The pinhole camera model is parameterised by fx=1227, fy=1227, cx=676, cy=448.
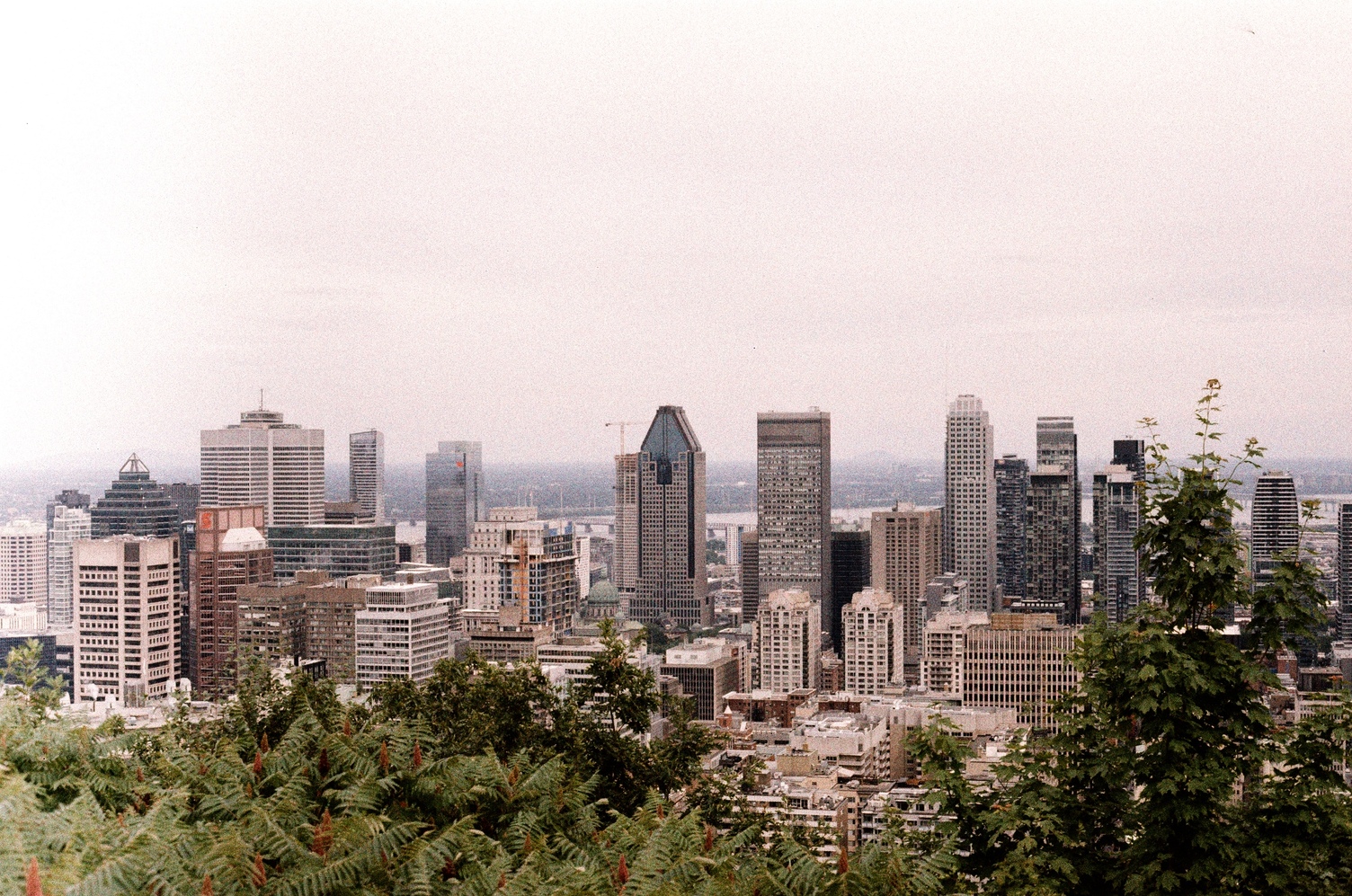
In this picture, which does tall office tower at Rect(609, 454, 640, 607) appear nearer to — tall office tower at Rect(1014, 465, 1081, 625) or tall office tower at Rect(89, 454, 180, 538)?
tall office tower at Rect(1014, 465, 1081, 625)

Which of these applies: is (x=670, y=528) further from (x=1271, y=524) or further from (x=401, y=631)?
(x=1271, y=524)

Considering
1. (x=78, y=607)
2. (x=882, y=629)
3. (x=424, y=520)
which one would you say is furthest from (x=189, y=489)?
(x=882, y=629)

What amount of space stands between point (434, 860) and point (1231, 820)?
174 cm

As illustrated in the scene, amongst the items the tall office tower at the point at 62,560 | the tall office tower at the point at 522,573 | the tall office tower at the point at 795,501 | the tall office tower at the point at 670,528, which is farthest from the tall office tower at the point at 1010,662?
the tall office tower at the point at 62,560

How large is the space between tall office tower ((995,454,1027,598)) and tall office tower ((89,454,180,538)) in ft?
66.7

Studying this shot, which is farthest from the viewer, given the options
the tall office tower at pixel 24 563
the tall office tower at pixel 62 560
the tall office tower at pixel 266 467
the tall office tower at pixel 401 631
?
the tall office tower at pixel 266 467

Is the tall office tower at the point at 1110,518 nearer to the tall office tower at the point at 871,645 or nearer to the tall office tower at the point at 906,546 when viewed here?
the tall office tower at the point at 871,645

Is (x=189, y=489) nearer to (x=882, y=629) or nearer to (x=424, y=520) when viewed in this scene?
(x=424, y=520)

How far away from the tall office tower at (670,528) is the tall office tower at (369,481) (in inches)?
302

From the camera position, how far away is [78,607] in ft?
60.8

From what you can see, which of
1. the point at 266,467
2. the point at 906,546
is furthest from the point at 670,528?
the point at 266,467

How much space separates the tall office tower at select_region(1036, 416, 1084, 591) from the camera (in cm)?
3294

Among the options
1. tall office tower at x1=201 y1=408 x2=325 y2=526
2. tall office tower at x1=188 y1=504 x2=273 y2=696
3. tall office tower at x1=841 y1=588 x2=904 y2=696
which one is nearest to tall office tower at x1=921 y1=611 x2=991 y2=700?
tall office tower at x1=841 y1=588 x2=904 y2=696

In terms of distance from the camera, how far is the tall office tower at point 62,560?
18734mm
